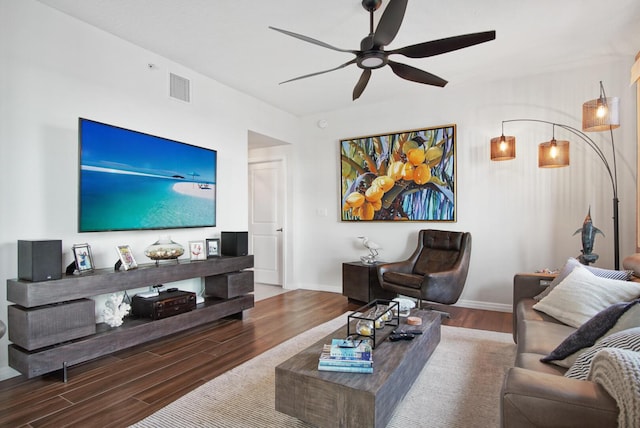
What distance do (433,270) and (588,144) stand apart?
2104 millimetres

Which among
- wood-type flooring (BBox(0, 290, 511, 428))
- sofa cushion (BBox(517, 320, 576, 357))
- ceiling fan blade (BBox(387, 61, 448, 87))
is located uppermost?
ceiling fan blade (BBox(387, 61, 448, 87))

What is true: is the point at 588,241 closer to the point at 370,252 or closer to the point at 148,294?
the point at 370,252

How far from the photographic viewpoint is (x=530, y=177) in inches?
155

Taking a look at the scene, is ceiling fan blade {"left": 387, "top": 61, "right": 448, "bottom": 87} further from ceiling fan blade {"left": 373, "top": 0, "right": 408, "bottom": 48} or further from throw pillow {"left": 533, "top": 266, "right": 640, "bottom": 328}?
throw pillow {"left": 533, "top": 266, "right": 640, "bottom": 328}

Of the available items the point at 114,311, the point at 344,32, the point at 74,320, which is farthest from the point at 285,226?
the point at 74,320

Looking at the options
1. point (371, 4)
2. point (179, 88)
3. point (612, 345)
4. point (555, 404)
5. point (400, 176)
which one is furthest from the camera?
point (400, 176)

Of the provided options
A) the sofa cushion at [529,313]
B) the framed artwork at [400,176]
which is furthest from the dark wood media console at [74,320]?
the sofa cushion at [529,313]

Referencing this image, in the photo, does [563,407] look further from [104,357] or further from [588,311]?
[104,357]

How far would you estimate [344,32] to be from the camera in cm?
300

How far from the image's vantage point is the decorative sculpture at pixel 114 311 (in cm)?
268

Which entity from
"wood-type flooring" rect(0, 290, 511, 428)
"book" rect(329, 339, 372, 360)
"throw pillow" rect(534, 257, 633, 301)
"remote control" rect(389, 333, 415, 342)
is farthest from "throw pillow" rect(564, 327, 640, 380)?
"wood-type flooring" rect(0, 290, 511, 428)

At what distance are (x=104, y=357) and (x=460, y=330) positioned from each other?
3128mm

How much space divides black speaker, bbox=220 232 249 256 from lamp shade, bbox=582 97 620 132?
11.1 ft

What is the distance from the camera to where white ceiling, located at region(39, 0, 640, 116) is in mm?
2635
